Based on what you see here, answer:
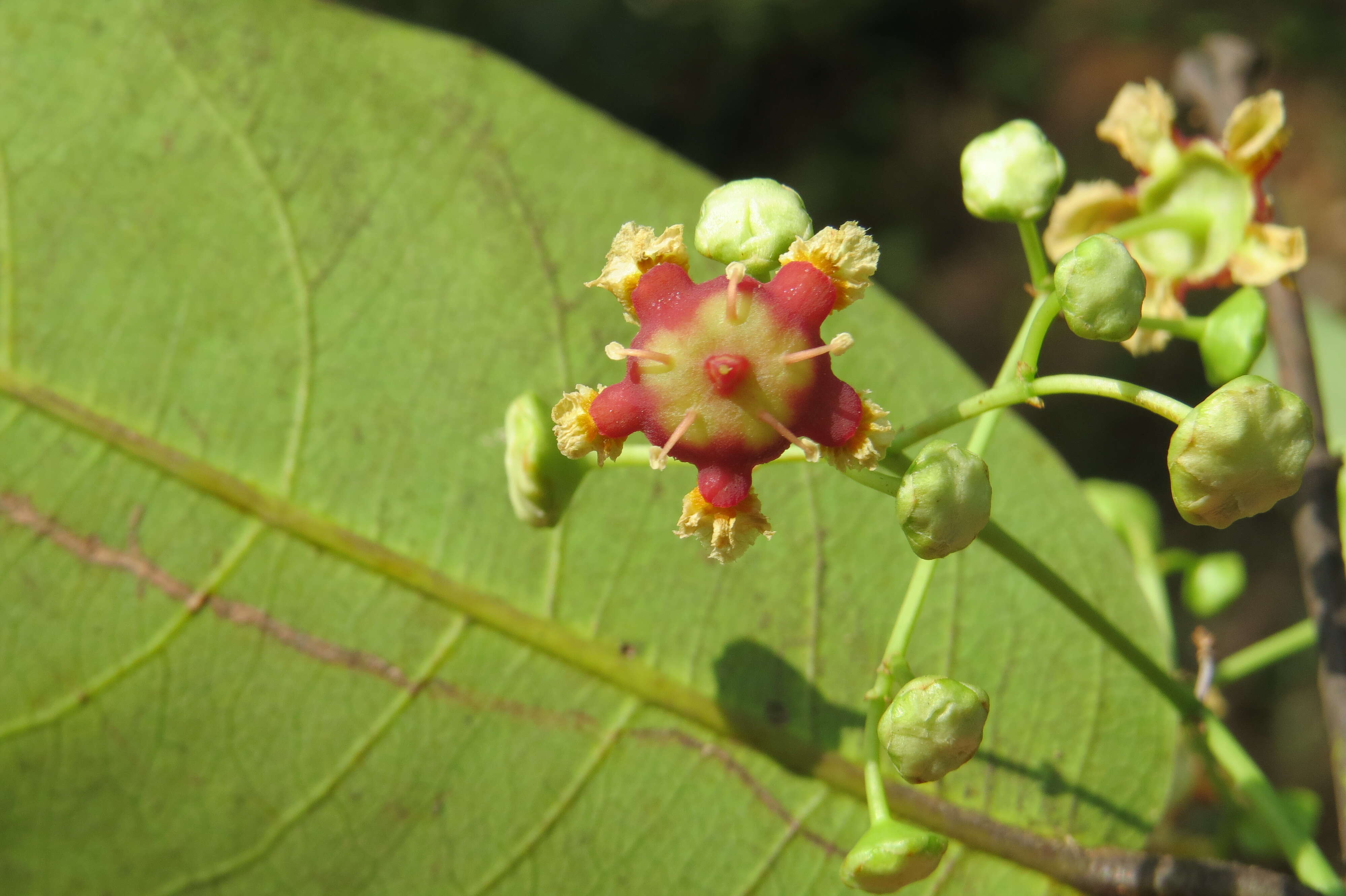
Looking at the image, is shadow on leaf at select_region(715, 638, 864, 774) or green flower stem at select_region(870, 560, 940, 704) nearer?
green flower stem at select_region(870, 560, 940, 704)

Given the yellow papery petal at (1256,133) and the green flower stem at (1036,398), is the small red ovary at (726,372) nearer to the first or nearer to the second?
the green flower stem at (1036,398)

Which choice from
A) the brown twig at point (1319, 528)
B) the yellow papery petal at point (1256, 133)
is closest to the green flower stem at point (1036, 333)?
the brown twig at point (1319, 528)

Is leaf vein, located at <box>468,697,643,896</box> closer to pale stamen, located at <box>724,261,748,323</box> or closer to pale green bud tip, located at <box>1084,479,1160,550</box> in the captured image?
pale stamen, located at <box>724,261,748,323</box>

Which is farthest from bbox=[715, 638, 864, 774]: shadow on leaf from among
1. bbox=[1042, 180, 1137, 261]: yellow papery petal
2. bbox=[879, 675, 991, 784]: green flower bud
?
bbox=[1042, 180, 1137, 261]: yellow papery petal

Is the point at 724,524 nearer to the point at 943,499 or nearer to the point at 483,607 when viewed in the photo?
the point at 943,499

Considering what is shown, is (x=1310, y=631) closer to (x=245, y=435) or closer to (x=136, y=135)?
(x=245, y=435)

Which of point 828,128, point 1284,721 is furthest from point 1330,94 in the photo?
point 1284,721
